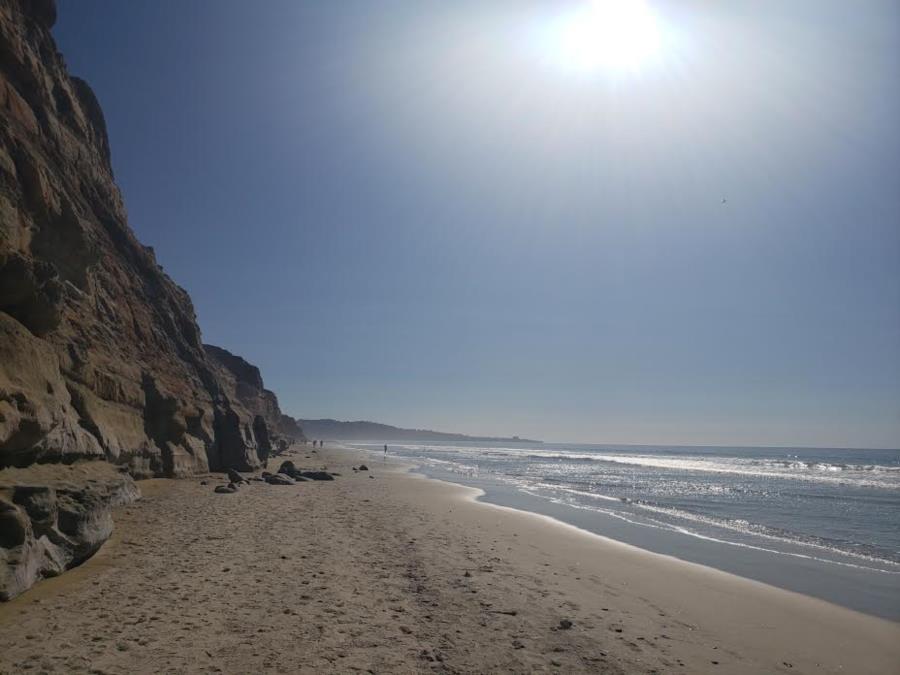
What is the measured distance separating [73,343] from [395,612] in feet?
48.4

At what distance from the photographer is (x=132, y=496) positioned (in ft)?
51.2

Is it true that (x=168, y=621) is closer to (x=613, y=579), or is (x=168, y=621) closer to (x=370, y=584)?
(x=370, y=584)

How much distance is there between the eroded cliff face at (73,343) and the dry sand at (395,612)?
4.55 feet

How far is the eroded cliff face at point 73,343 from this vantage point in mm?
9172

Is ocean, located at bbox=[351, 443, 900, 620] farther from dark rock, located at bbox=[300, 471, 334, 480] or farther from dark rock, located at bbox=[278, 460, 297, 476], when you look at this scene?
dark rock, located at bbox=[278, 460, 297, 476]

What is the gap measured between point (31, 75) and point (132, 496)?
1731cm

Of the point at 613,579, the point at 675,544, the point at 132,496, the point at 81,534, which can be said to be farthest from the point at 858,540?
the point at 132,496

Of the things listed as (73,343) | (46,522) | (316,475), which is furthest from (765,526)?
(73,343)

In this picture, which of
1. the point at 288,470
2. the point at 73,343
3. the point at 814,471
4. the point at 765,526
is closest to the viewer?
the point at 73,343

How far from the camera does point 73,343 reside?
16484 mm

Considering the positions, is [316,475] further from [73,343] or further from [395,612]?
[395,612]

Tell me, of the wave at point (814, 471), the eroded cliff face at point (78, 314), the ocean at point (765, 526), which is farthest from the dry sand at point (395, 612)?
the wave at point (814, 471)

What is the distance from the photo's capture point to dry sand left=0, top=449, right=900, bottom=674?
20.9ft

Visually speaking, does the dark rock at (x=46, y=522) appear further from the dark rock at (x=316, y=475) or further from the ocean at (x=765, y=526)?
the dark rock at (x=316, y=475)
